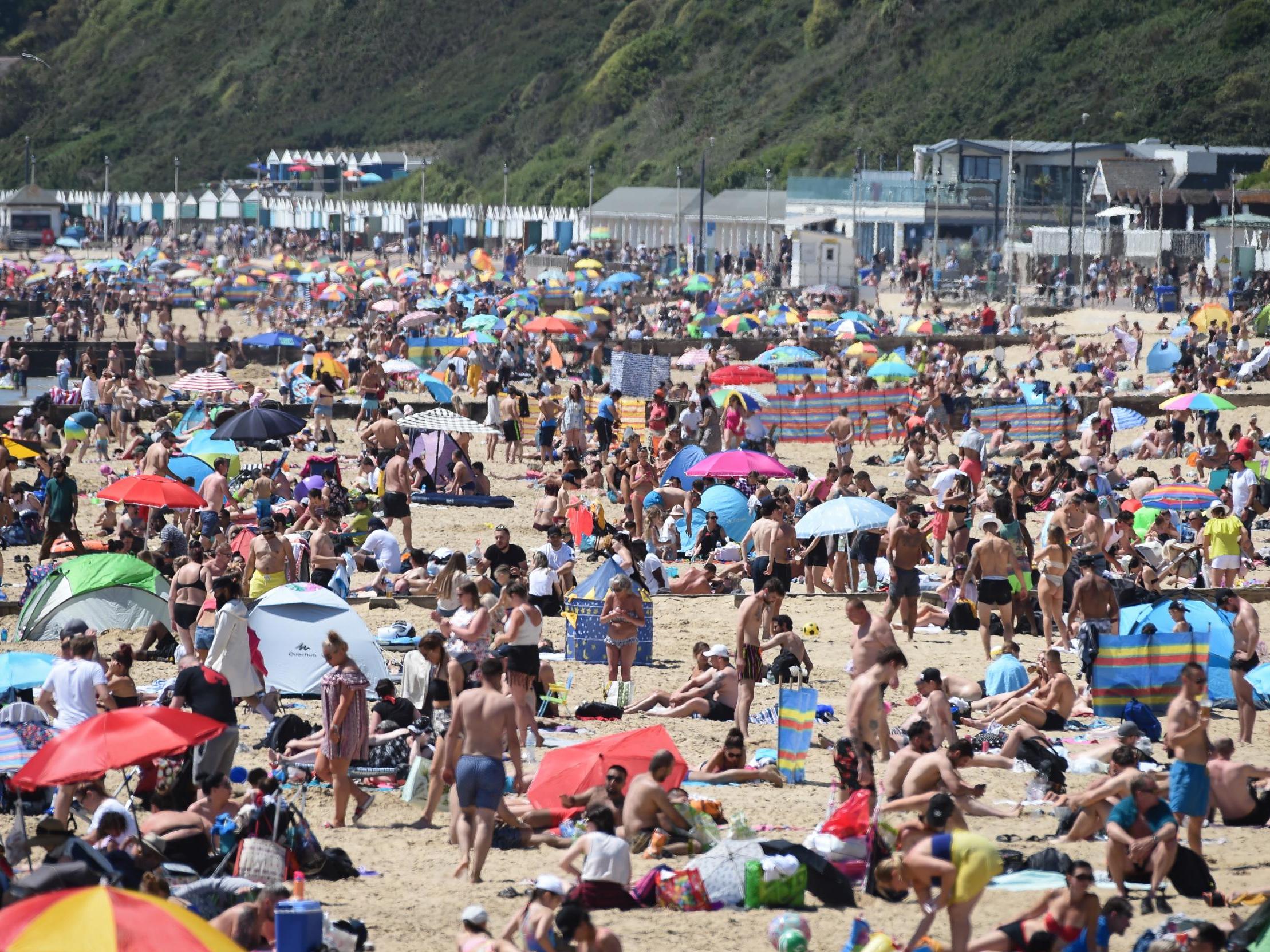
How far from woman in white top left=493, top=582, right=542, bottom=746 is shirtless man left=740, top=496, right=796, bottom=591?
3361 mm

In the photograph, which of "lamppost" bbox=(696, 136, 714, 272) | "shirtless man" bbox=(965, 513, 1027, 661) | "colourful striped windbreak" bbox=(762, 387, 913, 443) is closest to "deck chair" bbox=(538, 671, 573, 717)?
"shirtless man" bbox=(965, 513, 1027, 661)

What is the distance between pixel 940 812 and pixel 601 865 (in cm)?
140

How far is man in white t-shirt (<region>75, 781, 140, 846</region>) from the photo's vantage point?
23.7ft

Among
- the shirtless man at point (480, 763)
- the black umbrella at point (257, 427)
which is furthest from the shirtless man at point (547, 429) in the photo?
the shirtless man at point (480, 763)

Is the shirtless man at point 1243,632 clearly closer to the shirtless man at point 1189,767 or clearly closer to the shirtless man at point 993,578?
the shirtless man at point 993,578

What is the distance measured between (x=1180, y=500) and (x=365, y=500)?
709cm

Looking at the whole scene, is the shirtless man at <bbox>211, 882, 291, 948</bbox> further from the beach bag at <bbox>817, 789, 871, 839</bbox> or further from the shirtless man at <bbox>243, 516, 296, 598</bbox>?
the shirtless man at <bbox>243, 516, 296, 598</bbox>

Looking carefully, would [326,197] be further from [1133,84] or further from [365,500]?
[365,500]

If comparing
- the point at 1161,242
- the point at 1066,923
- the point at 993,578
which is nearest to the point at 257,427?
the point at 993,578

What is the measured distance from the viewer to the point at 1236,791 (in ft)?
28.7

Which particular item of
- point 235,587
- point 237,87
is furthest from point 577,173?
point 235,587

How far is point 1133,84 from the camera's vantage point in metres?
63.7

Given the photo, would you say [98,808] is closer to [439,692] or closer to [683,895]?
[439,692]

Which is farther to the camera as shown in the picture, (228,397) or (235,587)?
(228,397)
